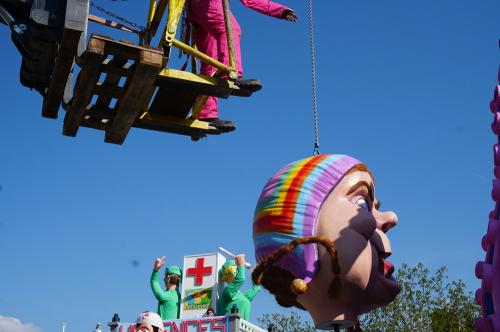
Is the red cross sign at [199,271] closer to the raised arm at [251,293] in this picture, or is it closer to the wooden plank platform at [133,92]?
the raised arm at [251,293]

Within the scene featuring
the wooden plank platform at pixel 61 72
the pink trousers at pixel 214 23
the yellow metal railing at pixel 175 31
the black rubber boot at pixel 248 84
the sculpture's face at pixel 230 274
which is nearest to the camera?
the wooden plank platform at pixel 61 72

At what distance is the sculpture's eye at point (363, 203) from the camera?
4137mm

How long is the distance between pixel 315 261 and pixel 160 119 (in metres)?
2.42

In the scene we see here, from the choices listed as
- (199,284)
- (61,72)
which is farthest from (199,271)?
(61,72)

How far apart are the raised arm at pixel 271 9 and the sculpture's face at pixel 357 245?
7.30 ft

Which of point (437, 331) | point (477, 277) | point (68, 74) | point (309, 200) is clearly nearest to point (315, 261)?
point (309, 200)

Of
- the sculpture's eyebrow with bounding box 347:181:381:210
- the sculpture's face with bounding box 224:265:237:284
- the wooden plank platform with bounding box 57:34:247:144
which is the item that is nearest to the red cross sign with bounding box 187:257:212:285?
the sculpture's face with bounding box 224:265:237:284

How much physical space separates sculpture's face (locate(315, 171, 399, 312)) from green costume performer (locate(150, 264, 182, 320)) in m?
3.89

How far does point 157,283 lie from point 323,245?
4.17 metres

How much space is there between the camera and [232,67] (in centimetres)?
558

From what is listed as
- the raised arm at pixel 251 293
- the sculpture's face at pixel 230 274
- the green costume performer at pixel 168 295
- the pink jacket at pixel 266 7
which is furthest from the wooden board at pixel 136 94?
the sculpture's face at pixel 230 274

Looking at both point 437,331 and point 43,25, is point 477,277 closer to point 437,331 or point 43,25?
point 43,25

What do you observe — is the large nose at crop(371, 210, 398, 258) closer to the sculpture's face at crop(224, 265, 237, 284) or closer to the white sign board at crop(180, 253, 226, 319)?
the sculpture's face at crop(224, 265, 237, 284)

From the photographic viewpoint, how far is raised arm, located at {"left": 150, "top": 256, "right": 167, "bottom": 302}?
7.46 m
